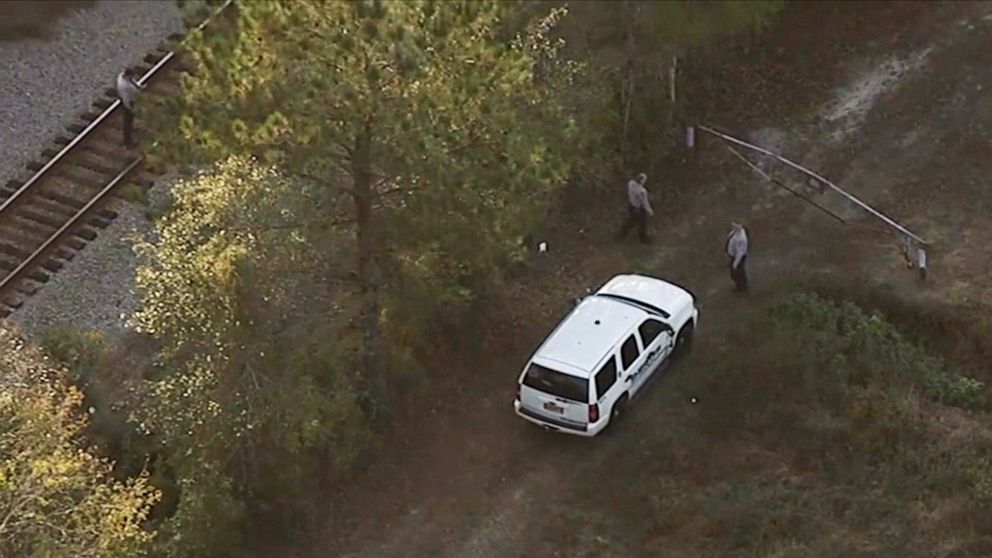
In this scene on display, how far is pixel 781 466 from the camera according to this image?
1769 cm

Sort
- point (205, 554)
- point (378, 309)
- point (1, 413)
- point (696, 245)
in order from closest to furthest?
1. point (1, 413)
2. point (205, 554)
3. point (378, 309)
4. point (696, 245)

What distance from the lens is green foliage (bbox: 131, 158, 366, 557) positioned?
652 inches

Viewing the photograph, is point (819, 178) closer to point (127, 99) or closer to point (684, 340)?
point (684, 340)

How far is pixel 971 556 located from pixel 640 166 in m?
9.70

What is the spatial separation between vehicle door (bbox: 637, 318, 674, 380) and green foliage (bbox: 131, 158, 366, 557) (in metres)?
4.17

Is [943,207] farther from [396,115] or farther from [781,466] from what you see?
[396,115]

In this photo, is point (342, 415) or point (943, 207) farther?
point (943, 207)

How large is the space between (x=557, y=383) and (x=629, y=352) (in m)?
1.22

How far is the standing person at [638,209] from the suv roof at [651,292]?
2018mm

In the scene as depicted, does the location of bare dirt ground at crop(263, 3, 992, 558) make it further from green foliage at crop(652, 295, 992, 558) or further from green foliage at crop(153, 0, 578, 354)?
green foliage at crop(153, 0, 578, 354)

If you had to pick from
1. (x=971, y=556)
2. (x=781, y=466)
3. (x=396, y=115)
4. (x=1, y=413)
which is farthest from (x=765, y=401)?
(x=1, y=413)

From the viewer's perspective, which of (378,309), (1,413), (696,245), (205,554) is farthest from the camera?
(696,245)

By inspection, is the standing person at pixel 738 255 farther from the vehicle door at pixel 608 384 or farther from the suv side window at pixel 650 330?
the vehicle door at pixel 608 384

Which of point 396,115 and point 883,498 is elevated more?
point 396,115
